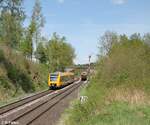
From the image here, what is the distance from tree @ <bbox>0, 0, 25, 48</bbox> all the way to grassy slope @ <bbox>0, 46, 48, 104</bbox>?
10.2ft

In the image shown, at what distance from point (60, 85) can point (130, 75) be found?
81.9 ft

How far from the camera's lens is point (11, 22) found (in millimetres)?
46062

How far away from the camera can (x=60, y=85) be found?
53094mm

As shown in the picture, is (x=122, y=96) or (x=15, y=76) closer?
(x=122, y=96)

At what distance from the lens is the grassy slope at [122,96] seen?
1631cm

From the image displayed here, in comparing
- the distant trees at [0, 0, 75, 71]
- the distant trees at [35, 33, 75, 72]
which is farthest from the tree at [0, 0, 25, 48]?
the distant trees at [35, 33, 75, 72]

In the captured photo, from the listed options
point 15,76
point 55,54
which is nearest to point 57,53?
point 55,54

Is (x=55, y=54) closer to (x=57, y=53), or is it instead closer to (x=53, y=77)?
(x=57, y=53)

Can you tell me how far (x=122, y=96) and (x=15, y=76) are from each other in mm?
23798

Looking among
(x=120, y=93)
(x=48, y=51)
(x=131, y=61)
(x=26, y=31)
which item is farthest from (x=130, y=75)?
(x=48, y=51)

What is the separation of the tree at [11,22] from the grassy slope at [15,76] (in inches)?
122

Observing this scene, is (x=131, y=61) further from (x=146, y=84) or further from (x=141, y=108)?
(x=141, y=108)

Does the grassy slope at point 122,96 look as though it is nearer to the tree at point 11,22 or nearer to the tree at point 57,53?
the tree at point 11,22

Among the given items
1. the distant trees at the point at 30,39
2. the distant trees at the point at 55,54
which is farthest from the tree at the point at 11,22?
the distant trees at the point at 55,54
